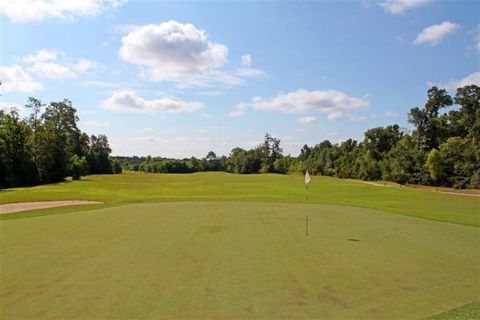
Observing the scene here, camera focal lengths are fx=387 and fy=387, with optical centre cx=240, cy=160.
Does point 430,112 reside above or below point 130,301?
above

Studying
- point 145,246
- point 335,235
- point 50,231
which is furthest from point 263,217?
point 50,231

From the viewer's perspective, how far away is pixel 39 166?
6309 cm

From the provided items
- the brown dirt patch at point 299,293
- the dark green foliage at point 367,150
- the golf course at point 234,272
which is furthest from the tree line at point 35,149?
the brown dirt patch at point 299,293

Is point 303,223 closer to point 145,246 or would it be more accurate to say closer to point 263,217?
point 263,217

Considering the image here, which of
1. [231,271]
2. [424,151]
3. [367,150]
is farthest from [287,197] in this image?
[367,150]

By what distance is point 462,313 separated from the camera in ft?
22.6

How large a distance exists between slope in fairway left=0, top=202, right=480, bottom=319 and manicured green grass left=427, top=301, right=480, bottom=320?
0.22m

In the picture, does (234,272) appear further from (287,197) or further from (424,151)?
(424,151)

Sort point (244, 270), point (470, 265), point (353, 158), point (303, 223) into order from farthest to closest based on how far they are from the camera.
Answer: point (353, 158), point (303, 223), point (470, 265), point (244, 270)

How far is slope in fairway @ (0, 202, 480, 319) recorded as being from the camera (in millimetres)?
7046

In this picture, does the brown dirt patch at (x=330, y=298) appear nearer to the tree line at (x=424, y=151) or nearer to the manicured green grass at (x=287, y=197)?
the manicured green grass at (x=287, y=197)

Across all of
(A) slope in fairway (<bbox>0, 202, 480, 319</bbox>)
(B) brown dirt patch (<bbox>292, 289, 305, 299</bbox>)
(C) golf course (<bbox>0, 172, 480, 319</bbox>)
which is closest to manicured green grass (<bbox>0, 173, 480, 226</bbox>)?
(A) slope in fairway (<bbox>0, 202, 480, 319</bbox>)

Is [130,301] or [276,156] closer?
[130,301]

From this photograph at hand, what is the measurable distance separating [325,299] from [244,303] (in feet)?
5.31
